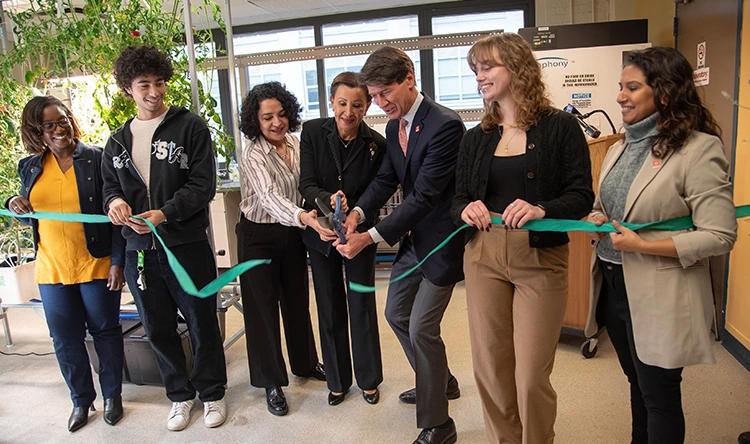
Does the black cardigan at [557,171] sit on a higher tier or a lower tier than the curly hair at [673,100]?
lower

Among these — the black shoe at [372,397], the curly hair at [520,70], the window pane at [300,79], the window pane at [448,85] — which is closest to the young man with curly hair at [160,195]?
the black shoe at [372,397]

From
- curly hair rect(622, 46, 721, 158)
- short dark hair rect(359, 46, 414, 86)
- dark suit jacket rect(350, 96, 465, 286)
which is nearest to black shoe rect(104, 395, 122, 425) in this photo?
dark suit jacket rect(350, 96, 465, 286)

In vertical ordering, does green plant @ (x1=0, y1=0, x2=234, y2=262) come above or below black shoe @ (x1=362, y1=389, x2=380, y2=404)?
above

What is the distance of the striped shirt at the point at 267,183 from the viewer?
2.36 m

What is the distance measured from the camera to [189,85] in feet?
9.69

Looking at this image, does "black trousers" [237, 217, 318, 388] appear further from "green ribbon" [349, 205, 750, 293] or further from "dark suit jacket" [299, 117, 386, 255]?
"green ribbon" [349, 205, 750, 293]

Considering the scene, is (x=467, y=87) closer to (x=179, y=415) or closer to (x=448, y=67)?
(x=448, y=67)

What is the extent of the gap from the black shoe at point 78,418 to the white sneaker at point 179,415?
406 millimetres

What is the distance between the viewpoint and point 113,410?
8.46 feet

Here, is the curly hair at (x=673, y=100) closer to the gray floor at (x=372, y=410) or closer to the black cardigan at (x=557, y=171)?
the black cardigan at (x=557, y=171)

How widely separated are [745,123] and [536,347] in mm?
1998

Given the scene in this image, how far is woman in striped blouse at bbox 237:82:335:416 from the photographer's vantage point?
2418 mm

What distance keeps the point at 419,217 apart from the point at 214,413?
4.64ft

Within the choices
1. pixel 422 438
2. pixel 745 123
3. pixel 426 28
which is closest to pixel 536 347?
pixel 422 438
